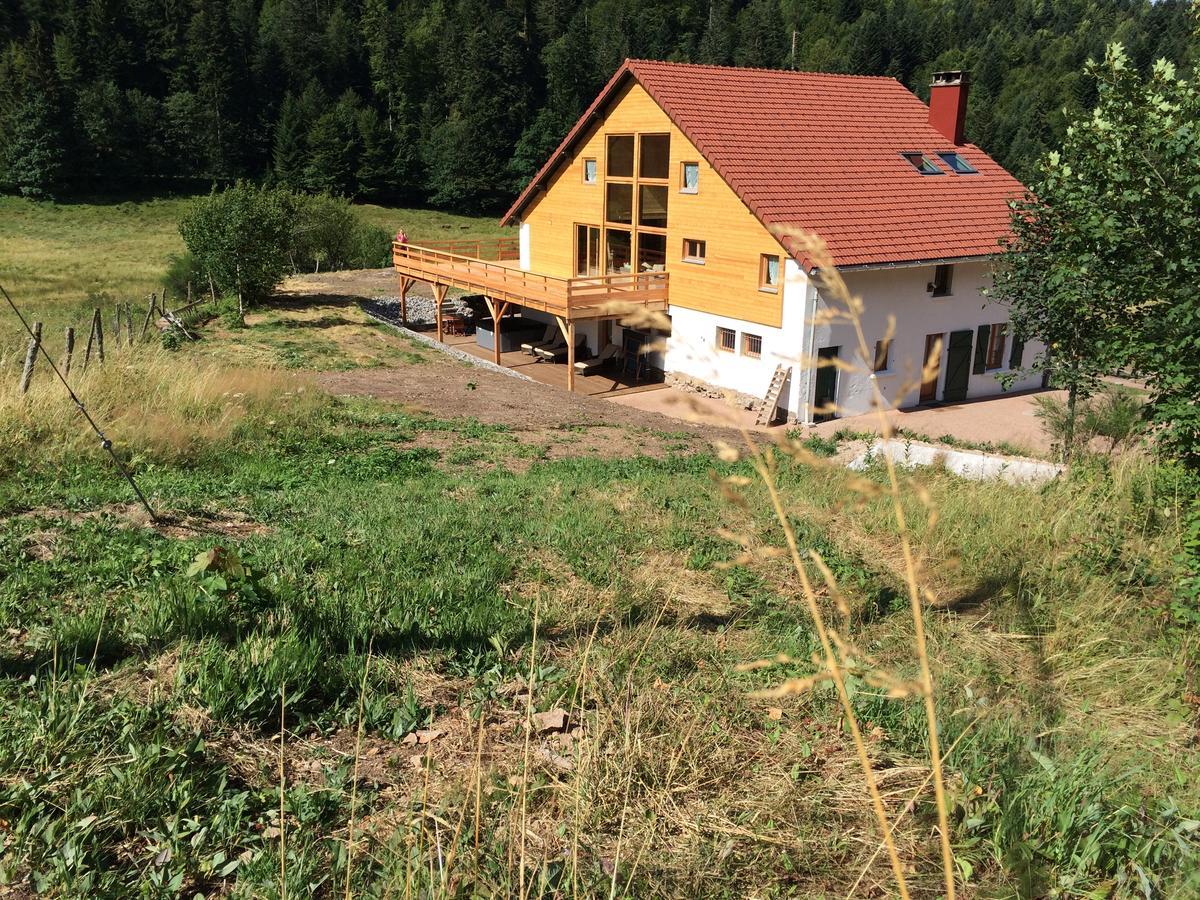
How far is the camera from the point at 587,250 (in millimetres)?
30219

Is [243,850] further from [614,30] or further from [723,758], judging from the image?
[614,30]

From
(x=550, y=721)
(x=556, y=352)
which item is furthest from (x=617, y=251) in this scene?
(x=550, y=721)

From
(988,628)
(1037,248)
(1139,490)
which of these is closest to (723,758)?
(988,628)

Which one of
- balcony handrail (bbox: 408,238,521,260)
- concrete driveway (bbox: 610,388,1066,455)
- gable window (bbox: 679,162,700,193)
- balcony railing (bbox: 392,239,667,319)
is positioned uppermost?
gable window (bbox: 679,162,700,193)

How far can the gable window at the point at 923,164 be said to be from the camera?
26375mm

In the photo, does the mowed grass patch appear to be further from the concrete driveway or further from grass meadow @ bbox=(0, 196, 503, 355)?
the concrete driveway

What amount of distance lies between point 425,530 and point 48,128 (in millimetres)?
82736

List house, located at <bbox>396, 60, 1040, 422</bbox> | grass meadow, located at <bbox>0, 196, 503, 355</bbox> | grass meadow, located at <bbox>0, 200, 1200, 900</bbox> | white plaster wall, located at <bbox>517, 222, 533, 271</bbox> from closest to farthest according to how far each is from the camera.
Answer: grass meadow, located at <bbox>0, 200, 1200, 900</bbox>, house, located at <bbox>396, 60, 1040, 422</bbox>, grass meadow, located at <bbox>0, 196, 503, 355</bbox>, white plaster wall, located at <bbox>517, 222, 533, 271</bbox>

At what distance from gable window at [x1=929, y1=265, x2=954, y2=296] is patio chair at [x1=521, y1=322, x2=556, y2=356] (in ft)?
39.0

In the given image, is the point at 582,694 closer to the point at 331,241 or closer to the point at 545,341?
the point at 545,341

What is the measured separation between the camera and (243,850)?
11.1ft

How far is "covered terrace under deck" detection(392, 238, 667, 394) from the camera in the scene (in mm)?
24516

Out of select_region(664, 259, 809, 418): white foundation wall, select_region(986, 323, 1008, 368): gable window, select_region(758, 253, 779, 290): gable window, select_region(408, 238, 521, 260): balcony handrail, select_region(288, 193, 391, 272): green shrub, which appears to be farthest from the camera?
select_region(288, 193, 391, 272): green shrub

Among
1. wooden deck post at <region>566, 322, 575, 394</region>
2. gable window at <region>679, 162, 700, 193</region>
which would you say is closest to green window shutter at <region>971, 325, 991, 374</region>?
gable window at <region>679, 162, 700, 193</region>
